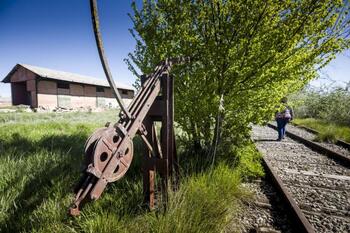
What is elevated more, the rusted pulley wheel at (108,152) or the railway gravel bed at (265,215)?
the rusted pulley wheel at (108,152)

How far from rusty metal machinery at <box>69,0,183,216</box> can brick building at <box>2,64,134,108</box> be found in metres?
25.0

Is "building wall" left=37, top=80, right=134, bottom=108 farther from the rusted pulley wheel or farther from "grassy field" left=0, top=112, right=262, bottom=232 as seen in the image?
the rusted pulley wheel

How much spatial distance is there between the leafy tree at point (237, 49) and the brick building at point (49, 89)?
2378 cm

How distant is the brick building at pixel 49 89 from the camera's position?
2347 centimetres

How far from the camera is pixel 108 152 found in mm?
Result: 1891

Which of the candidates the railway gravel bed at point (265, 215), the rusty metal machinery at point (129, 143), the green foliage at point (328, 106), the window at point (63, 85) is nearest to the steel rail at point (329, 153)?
the green foliage at point (328, 106)

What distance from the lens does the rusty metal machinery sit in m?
1.76

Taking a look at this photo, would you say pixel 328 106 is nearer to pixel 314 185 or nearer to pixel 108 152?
pixel 314 185

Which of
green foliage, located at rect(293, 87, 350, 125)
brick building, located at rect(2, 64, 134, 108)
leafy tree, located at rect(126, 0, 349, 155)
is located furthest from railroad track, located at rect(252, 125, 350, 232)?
brick building, located at rect(2, 64, 134, 108)

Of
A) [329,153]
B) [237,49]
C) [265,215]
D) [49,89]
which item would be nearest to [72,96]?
[49,89]

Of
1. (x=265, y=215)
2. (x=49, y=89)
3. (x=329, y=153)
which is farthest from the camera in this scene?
(x=49, y=89)

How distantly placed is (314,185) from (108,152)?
415 centimetres

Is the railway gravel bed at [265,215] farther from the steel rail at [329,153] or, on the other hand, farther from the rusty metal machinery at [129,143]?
the steel rail at [329,153]

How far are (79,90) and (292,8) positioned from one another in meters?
29.5
